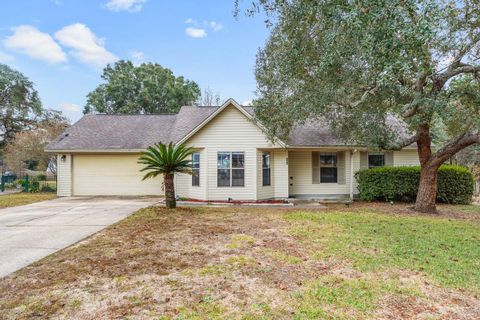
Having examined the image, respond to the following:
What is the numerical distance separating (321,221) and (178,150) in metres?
5.72

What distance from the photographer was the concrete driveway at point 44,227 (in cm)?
561

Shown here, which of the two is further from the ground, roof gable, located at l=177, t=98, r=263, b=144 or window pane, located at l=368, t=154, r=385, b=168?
roof gable, located at l=177, t=98, r=263, b=144

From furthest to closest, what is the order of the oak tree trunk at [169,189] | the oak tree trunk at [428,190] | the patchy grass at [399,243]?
the oak tree trunk at [169,189]
the oak tree trunk at [428,190]
the patchy grass at [399,243]

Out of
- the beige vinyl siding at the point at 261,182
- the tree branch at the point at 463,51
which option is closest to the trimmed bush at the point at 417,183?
the beige vinyl siding at the point at 261,182

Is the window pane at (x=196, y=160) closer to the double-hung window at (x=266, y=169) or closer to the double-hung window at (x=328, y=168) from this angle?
the double-hung window at (x=266, y=169)

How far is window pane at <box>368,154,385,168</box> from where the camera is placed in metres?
15.0

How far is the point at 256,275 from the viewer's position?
4.58m

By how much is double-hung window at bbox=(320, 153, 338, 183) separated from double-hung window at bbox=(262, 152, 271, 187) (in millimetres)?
3076

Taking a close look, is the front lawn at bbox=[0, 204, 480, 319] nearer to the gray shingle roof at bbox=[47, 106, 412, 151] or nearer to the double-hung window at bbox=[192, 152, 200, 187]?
the double-hung window at bbox=[192, 152, 200, 187]

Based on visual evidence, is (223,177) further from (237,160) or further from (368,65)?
(368,65)

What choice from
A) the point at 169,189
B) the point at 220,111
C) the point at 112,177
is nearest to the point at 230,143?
the point at 220,111

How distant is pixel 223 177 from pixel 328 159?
5766 mm

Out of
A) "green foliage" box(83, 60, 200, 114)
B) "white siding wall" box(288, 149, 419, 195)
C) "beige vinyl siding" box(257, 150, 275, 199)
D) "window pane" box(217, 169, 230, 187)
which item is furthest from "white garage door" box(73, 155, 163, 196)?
"green foliage" box(83, 60, 200, 114)

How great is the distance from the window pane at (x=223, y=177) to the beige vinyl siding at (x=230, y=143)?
0.15 m
